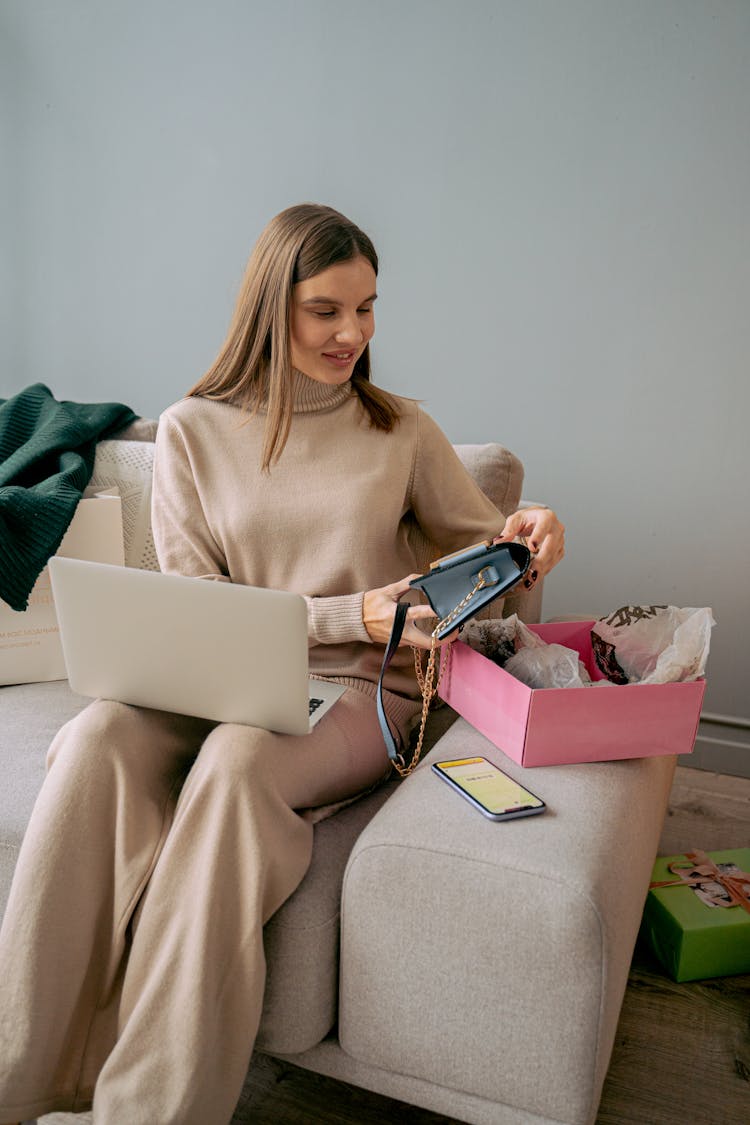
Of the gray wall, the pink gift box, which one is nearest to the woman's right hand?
the pink gift box

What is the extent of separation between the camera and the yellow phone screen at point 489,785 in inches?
39.1

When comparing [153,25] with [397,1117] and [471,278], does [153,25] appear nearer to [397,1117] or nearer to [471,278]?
[471,278]

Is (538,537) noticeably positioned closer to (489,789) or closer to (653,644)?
(653,644)

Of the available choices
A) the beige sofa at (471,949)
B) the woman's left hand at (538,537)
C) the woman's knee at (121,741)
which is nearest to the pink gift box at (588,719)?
the beige sofa at (471,949)

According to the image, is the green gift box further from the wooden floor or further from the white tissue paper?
the white tissue paper

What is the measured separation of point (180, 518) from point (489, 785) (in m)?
0.67

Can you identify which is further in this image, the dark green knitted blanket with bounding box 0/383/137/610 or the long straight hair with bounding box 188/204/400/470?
the dark green knitted blanket with bounding box 0/383/137/610

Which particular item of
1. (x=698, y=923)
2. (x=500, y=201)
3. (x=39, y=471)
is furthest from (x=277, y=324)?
(x=698, y=923)

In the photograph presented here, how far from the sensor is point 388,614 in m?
1.21

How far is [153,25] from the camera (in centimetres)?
229

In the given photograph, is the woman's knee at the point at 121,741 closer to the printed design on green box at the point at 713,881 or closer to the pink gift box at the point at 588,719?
the pink gift box at the point at 588,719

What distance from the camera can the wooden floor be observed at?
117 centimetres

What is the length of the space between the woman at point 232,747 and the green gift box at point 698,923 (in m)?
0.55

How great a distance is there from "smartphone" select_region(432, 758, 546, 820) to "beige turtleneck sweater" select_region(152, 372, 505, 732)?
25 centimetres
